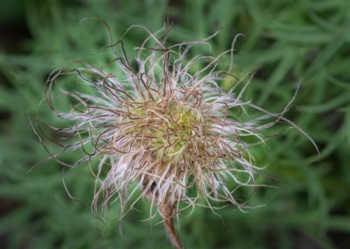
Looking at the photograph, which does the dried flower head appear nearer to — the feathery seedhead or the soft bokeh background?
the feathery seedhead

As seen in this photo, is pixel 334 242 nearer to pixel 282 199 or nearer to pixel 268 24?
pixel 282 199

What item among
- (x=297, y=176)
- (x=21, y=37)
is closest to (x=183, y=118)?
(x=297, y=176)

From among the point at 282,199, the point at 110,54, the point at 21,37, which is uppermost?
the point at 110,54

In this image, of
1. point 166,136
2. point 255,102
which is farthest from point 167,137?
point 255,102

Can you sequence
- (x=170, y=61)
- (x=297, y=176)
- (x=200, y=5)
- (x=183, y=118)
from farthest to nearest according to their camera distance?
(x=200, y=5) < (x=297, y=176) < (x=170, y=61) < (x=183, y=118)

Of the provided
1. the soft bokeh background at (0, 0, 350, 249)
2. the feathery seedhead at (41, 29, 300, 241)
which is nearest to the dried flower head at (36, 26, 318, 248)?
the feathery seedhead at (41, 29, 300, 241)

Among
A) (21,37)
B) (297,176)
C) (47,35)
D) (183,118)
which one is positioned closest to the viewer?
(183,118)

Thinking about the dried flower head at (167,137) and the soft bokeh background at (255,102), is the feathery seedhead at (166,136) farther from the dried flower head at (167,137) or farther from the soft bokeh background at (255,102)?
the soft bokeh background at (255,102)

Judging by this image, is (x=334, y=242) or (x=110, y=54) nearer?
(x=110, y=54)
